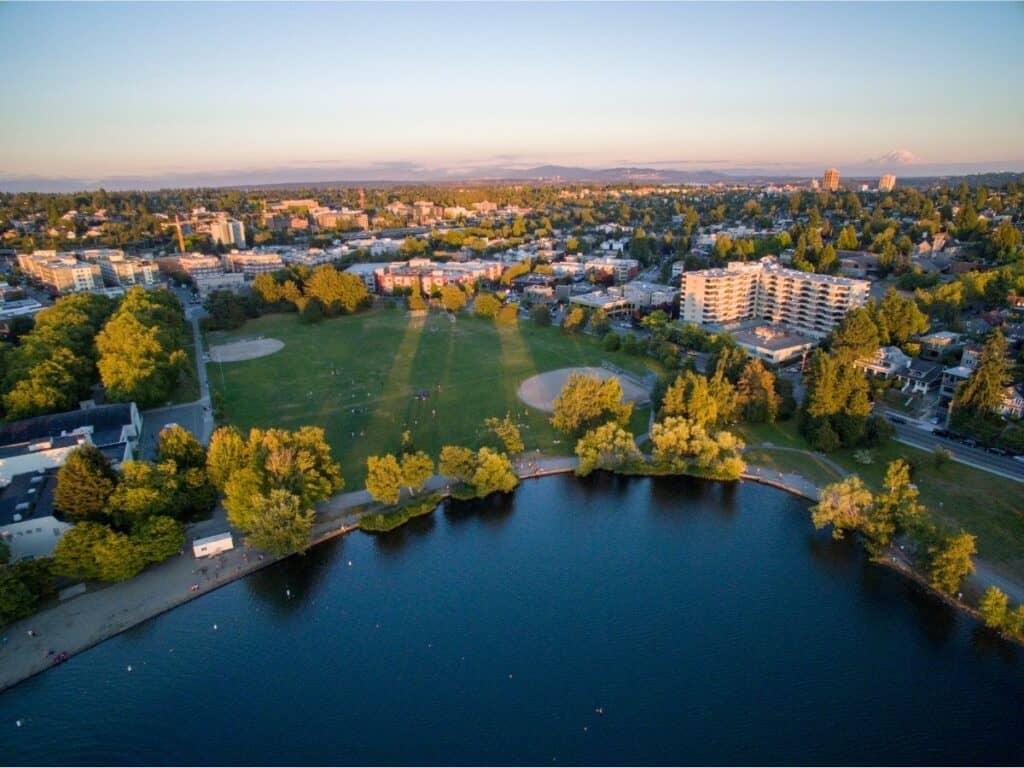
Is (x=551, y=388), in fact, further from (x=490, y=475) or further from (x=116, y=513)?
(x=116, y=513)

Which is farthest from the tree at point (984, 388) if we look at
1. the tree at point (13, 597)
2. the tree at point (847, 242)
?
the tree at point (847, 242)

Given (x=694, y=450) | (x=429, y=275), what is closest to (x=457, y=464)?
(x=694, y=450)

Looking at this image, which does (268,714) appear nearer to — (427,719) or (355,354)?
(427,719)

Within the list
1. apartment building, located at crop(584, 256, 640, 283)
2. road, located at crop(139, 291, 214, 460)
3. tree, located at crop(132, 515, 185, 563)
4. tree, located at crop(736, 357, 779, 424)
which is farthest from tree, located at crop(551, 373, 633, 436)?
apartment building, located at crop(584, 256, 640, 283)

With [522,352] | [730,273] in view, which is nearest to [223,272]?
[522,352]

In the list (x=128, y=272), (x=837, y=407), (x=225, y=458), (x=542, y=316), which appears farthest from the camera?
(x=128, y=272)
